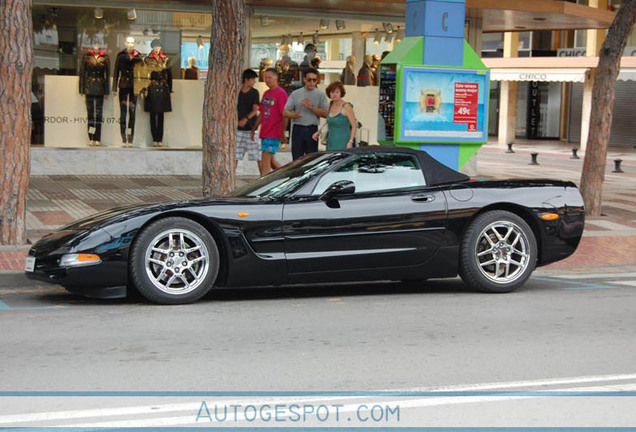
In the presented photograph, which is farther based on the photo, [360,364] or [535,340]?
[535,340]

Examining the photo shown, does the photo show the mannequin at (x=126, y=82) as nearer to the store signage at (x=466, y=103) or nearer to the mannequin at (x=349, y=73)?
the mannequin at (x=349, y=73)

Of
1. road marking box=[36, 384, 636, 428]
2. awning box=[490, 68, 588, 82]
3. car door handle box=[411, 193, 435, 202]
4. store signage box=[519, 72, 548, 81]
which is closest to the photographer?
road marking box=[36, 384, 636, 428]

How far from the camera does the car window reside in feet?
28.3

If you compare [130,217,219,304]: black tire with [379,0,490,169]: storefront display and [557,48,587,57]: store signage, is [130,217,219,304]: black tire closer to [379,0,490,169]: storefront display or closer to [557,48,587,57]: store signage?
[379,0,490,169]: storefront display

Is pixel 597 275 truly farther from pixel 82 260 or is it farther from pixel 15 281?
pixel 15 281

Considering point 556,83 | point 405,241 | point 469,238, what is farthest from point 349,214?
point 556,83

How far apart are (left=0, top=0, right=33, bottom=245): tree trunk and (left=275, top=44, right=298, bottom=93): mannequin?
9948mm

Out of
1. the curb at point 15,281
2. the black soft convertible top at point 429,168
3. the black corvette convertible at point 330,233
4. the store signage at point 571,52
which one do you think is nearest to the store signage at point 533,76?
the store signage at point 571,52

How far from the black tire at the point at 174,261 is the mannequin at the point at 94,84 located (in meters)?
11.9

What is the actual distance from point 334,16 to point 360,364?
15431mm

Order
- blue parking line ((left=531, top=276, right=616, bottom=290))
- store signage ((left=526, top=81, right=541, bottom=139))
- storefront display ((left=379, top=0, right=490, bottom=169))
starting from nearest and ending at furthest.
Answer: blue parking line ((left=531, top=276, right=616, bottom=290)) → storefront display ((left=379, top=0, right=490, bottom=169)) → store signage ((left=526, top=81, right=541, bottom=139))

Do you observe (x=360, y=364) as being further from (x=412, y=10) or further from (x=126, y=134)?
(x=126, y=134)

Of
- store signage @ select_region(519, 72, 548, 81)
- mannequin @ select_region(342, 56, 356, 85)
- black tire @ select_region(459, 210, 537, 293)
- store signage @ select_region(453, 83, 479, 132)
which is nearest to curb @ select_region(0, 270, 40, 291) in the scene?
black tire @ select_region(459, 210, 537, 293)

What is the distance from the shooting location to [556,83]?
45.3m
